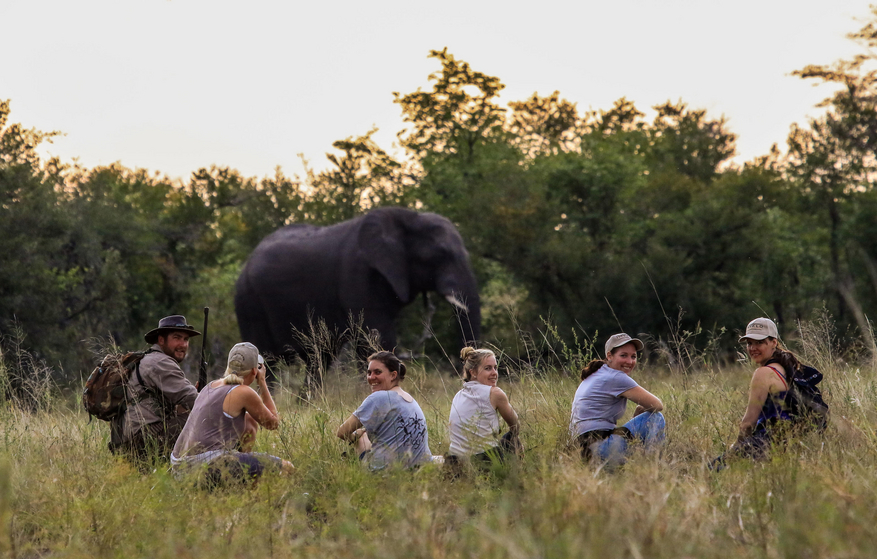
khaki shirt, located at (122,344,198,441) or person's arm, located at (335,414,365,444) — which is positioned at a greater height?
khaki shirt, located at (122,344,198,441)

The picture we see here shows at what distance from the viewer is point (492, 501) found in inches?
194

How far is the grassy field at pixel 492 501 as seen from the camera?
3451 millimetres

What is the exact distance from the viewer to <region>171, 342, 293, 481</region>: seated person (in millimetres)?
5766

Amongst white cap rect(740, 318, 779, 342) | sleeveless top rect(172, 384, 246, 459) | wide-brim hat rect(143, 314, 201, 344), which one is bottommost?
sleeveless top rect(172, 384, 246, 459)

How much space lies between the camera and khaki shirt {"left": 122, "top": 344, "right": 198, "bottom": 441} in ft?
21.5

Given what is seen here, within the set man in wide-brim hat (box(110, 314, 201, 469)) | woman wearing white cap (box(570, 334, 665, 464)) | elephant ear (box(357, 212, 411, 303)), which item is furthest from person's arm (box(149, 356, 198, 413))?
elephant ear (box(357, 212, 411, 303))

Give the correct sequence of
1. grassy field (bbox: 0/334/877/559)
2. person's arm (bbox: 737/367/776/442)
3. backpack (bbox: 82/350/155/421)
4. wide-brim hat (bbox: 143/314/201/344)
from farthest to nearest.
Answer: wide-brim hat (bbox: 143/314/201/344)
backpack (bbox: 82/350/155/421)
person's arm (bbox: 737/367/776/442)
grassy field (bbox: 0/334/877/559)

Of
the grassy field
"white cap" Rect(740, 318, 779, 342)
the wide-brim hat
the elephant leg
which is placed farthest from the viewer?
the elephant leg

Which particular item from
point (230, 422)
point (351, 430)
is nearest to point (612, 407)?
point (351, 430)

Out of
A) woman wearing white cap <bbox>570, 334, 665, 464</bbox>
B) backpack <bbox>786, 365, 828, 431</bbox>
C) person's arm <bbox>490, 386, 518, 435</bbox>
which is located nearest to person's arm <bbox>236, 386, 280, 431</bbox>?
person's arm <bbox>490, 386, 518, 435</bbox>

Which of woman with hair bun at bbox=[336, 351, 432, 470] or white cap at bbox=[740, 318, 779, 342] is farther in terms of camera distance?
woman with hair bun at bbox=[336, 351, 432, 470]

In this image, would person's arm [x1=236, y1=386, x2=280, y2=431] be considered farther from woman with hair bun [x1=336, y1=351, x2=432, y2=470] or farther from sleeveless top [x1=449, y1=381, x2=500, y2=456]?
sleeveless top [x1=449, y1=381, x2=500, y2=456]

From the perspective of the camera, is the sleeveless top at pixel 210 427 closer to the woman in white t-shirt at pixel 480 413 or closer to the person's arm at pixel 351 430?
the person's arm at pixel 351 430

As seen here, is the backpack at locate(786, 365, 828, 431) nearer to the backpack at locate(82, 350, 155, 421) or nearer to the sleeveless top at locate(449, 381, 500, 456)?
the sleeveless top at locate(449, 381, 500, 456)
